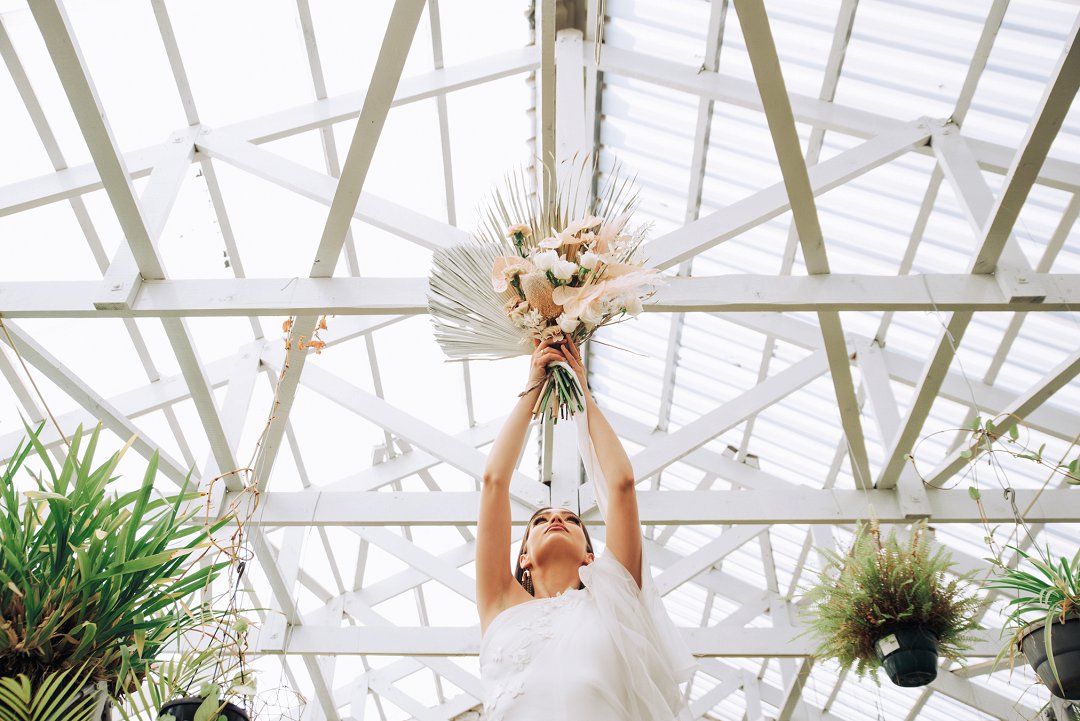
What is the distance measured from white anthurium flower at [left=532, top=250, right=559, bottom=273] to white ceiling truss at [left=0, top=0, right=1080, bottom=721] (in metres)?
0.76

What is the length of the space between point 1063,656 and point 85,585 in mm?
2703

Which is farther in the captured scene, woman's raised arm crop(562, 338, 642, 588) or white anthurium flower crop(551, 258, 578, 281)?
white anthurium flower crop(551, 258, 578, 281)

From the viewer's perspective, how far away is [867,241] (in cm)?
603

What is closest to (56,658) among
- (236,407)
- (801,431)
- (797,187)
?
(797,187)

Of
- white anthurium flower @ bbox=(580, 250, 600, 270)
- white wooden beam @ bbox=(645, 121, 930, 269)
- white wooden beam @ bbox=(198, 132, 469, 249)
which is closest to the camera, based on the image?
white anthurium flower @ bbox=(580, 250, 600, 270)

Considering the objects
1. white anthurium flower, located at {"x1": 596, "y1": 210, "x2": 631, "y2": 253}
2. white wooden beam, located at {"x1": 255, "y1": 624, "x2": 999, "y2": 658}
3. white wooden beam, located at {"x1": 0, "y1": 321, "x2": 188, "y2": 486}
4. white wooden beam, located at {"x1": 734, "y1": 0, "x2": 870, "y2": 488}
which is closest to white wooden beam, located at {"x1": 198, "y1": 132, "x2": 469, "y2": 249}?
white wooden beam, located at {"x1": 0, "y1": 321, "x2": 188, "y2": 486}

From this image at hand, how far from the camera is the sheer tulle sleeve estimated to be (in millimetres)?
1625

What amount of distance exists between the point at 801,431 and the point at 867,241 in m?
2.47

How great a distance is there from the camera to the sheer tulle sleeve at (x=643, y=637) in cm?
162

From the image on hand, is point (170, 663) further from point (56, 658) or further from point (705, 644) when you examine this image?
point (705, 644)

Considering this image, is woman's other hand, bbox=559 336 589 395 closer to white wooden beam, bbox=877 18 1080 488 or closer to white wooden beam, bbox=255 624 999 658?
white wooden beam, bbox=877 18 1080 488

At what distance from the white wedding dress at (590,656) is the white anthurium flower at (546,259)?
64cm

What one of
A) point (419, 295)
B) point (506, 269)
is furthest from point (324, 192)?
point (506, 269)

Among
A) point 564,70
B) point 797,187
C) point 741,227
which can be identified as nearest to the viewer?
point 797,187
